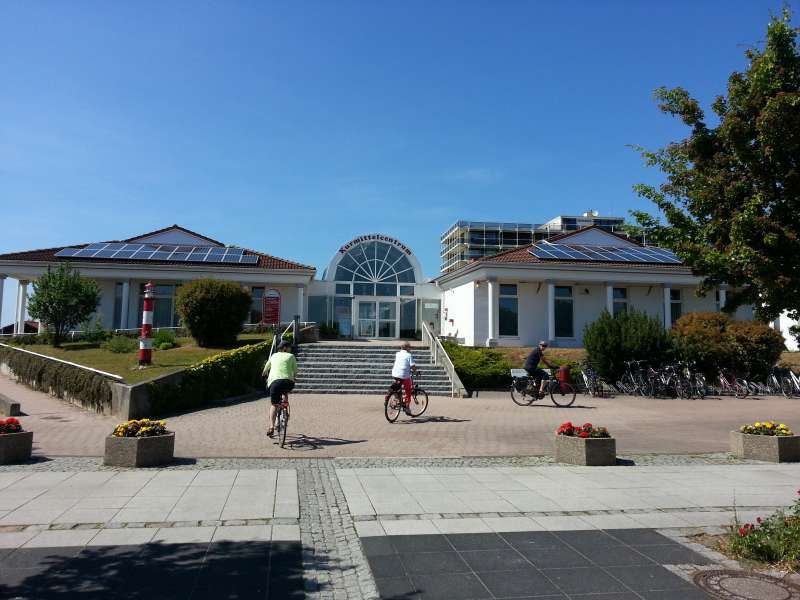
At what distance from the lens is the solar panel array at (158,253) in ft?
98.4

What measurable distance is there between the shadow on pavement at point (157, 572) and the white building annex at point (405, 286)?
2263cm

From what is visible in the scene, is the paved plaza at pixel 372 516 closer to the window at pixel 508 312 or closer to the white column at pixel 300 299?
the window at pixel 508 312

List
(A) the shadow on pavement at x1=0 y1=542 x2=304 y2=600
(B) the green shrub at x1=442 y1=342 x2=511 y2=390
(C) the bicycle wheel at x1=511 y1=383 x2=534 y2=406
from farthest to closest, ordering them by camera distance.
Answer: (B) the green shrub at x1=442 y1=342 x2=511 y2=390, (C) the bicycle wheel at x1=511 y1=383 x2=534 y2=406, (A) the shadow on pavement at x1=0 y1=542 x2=304 y2=600

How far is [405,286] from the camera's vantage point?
1363 inches

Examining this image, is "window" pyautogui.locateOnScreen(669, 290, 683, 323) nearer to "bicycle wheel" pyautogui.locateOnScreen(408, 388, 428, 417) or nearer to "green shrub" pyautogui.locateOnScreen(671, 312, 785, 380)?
"green shrub" pyautogui.locateOnScreen(671, 312, 785, 380)

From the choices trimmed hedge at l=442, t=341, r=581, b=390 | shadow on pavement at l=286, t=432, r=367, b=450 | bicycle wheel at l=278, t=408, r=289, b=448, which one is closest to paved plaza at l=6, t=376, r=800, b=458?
shadow on pavement at l=286, t=432, r=367, b=450

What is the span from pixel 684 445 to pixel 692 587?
7.18m

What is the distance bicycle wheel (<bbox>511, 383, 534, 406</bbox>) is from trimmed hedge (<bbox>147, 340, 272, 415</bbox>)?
7.91 m

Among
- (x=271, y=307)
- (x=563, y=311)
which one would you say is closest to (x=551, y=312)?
(x=563, y=311)

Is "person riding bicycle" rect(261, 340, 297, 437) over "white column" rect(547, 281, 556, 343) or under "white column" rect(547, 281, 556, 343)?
under

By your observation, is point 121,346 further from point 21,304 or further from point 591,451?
point 591,451

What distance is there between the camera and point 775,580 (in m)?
4.43

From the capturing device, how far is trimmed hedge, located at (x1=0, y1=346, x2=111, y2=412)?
13.8 m

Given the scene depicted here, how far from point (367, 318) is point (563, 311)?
11483mm
